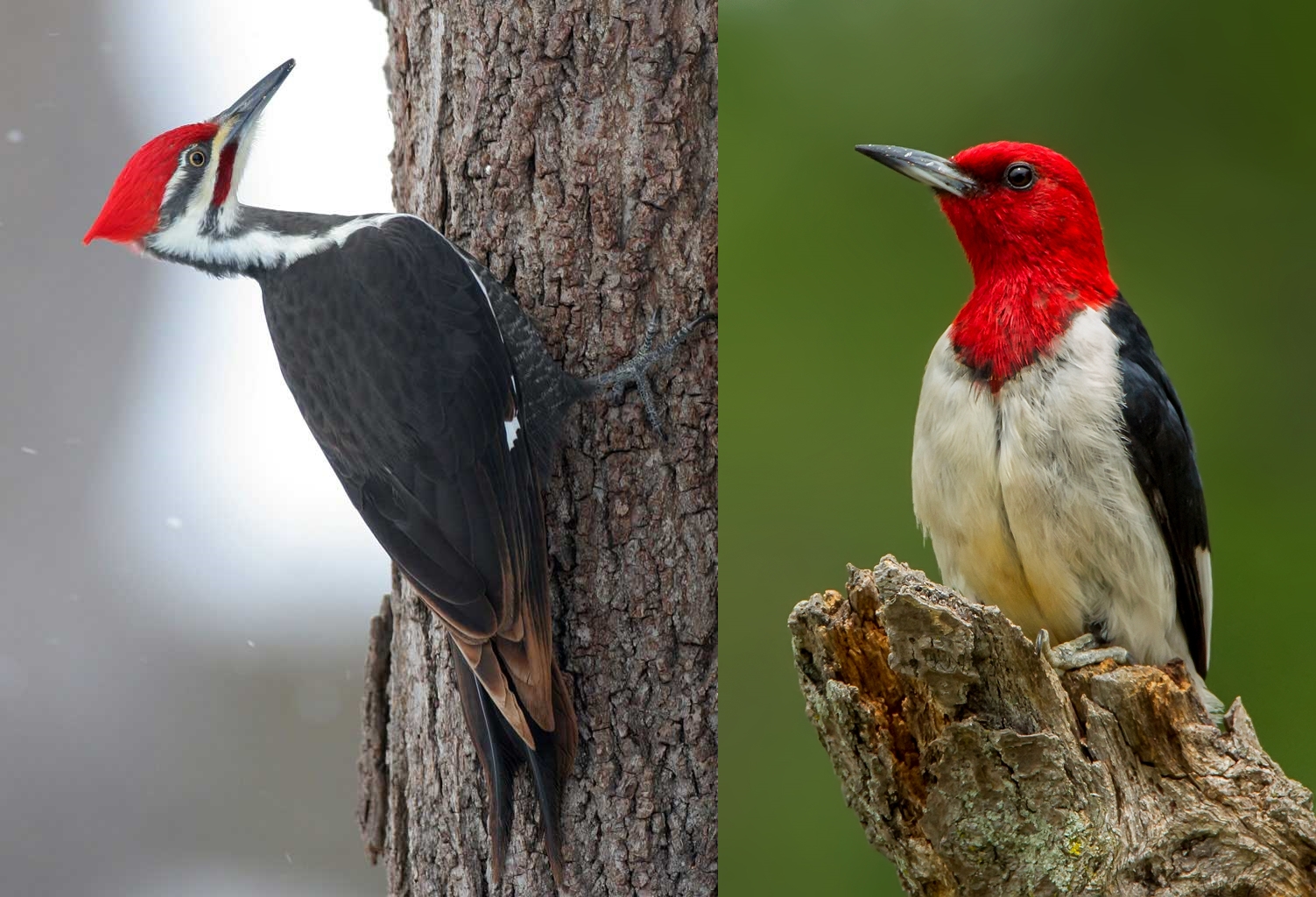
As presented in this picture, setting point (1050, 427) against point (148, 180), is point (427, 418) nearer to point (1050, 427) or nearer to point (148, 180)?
point (148, 180)

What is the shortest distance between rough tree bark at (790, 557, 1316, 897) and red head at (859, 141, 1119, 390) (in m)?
0.40

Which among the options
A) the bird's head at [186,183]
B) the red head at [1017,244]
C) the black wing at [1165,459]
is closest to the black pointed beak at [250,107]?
the bird's head at [186,183]

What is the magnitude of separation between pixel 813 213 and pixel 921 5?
452 mm

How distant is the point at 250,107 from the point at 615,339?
1.54ft

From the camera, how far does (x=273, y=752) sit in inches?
77.3

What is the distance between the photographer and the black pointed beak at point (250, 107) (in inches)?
50.6

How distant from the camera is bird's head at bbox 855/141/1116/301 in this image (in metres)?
1.49

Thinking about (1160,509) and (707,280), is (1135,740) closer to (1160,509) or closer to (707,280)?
(1160,509)

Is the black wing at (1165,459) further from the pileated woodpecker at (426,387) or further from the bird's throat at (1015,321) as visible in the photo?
the pileated woodpecker at (426,387)

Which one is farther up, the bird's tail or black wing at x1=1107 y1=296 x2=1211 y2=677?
black wing at x1=1107 y1=296 x2=1211 y2=677

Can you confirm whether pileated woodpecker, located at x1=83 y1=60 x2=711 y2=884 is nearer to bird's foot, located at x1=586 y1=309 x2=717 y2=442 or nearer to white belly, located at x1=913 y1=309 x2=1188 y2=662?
bird's foot, located at x1=586 y1=309 x2=717 y2=442

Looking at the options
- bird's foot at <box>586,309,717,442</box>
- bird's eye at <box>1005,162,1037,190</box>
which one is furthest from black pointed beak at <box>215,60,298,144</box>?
bird's eye at <box>1005,162,1037,190</box>

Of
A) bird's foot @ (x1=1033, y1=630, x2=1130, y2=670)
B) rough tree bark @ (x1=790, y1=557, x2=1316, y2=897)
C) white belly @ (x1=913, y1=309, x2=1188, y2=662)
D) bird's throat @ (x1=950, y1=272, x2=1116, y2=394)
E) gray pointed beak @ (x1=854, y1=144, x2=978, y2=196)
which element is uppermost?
gray pointed beak @ (x1=854, y1=144, x2=978, y2=196)

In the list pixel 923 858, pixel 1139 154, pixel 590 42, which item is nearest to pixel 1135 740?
pixel 923 858
